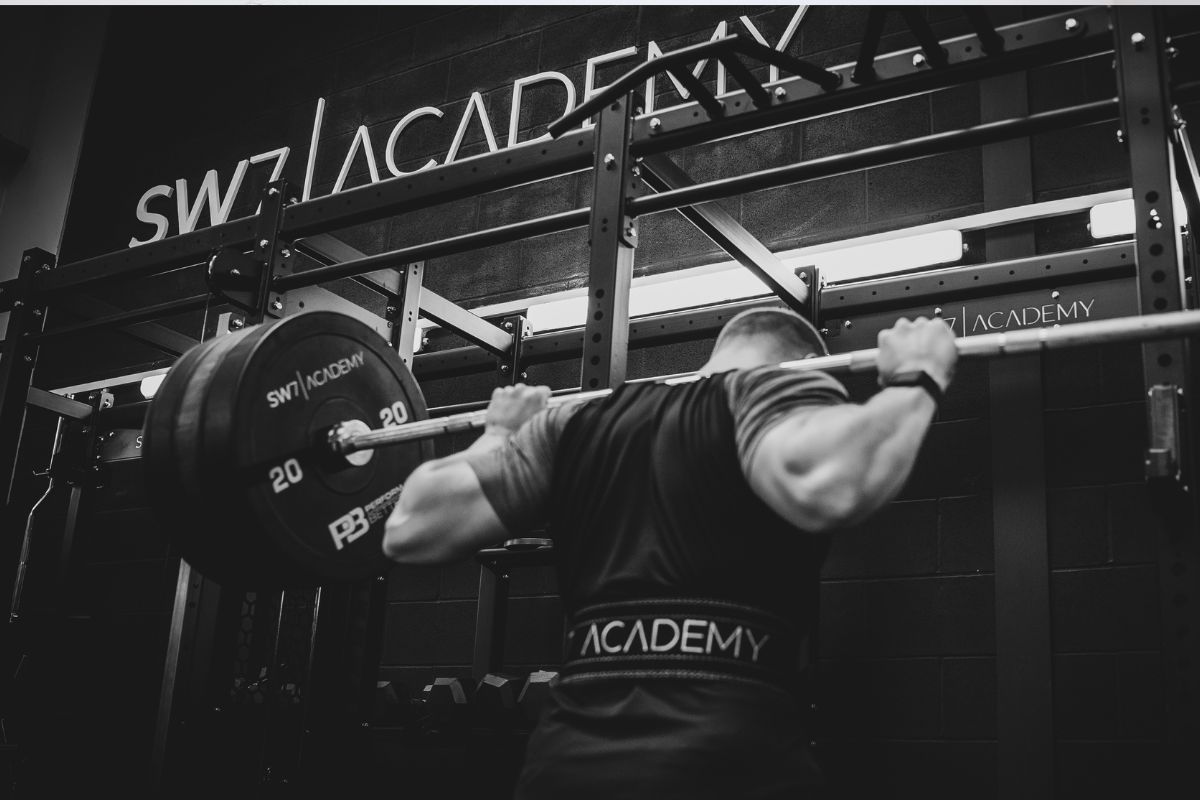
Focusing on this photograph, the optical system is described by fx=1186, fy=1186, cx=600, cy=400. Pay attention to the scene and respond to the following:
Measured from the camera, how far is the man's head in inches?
82.4

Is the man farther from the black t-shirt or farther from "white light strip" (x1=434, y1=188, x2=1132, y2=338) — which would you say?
"white light strip" (x1=434, y1=188, x2=1132, y2=338)

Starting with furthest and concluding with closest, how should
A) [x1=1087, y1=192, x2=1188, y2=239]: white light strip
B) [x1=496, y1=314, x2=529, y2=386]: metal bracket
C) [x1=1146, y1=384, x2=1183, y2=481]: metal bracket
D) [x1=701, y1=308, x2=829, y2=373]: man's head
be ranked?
[x1=496, y1=314, x2=529, y2=386]: metal bracket, [x1=1087, y1=192, x2=1188, y2=239]: white light strip, [x1=701, y1=308, x2=829, y2=373]: man's head, [x1=1146, y1=384, x2=1183, y2=481]: metal bracket

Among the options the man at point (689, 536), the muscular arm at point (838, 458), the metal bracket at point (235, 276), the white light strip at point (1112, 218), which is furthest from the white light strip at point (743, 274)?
the muscular arm at point (838, 458)

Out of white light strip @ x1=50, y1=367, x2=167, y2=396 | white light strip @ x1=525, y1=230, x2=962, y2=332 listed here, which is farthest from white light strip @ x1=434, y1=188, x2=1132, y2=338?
white light strip @ x1=50, y1=367, x2=167, y2=396

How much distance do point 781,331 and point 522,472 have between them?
0.52 metres

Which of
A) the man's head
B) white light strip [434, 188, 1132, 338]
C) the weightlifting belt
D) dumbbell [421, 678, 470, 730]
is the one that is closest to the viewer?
the weightlifting belt

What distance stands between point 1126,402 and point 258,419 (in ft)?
8.38

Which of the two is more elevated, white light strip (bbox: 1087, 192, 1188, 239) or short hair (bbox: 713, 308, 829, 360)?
white light strip (bbox: 1087, 192, 1188, 239)

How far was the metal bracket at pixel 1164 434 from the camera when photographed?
1.98 metres

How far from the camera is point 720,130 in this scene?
279 centimetres

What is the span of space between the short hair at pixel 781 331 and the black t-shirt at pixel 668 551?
20cm

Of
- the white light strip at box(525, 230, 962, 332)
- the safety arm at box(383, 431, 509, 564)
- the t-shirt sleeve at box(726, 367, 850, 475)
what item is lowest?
the safety arm at box(383, 431, 509, 564)

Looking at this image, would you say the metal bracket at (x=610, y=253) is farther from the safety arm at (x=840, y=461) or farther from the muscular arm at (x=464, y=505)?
the safety arm at (x=840, y=461)

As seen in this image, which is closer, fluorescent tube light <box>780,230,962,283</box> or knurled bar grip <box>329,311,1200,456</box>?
knurled bar grip <box>329,311,1200,456</box>
